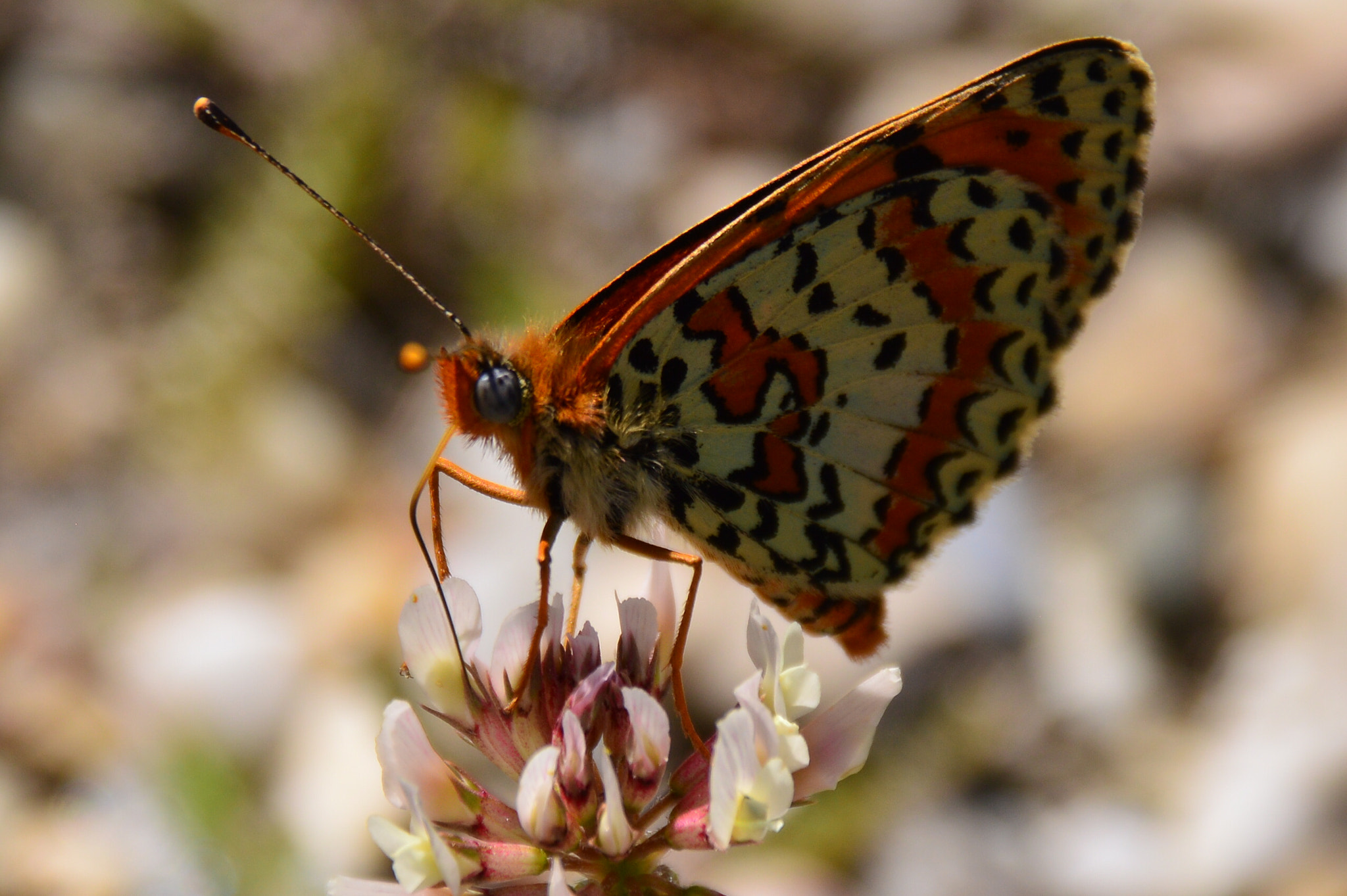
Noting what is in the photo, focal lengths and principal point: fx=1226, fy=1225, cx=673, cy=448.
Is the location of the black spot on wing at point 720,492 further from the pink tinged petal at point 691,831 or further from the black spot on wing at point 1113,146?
the black spot on wing at point 1113,146

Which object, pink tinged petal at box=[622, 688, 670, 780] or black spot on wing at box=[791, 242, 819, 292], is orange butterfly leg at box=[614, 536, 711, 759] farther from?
black spot on wing at box=[791, 242, 819, 292]

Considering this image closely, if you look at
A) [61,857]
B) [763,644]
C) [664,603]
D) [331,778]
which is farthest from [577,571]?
[61,857]

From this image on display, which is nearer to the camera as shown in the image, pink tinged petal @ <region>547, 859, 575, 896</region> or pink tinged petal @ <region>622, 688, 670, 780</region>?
pink tinged petal @ <region>547, 859, 575, 896</region>

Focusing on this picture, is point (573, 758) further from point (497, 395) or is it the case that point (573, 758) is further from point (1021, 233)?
point (1021, 233)

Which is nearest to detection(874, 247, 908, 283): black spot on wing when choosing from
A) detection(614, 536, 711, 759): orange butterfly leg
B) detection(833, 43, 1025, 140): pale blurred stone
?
detection(614, 536, 711, 759): orange butterfly leg

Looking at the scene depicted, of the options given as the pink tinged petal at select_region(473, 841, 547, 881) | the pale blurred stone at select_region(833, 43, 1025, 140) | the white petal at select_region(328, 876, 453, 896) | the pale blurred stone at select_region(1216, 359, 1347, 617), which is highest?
the pale blurred stone at select_region(833, 43, 1025, 140)

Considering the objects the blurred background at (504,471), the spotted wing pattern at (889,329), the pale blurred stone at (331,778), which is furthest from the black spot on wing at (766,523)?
the pale blurred stone at (331,778)
